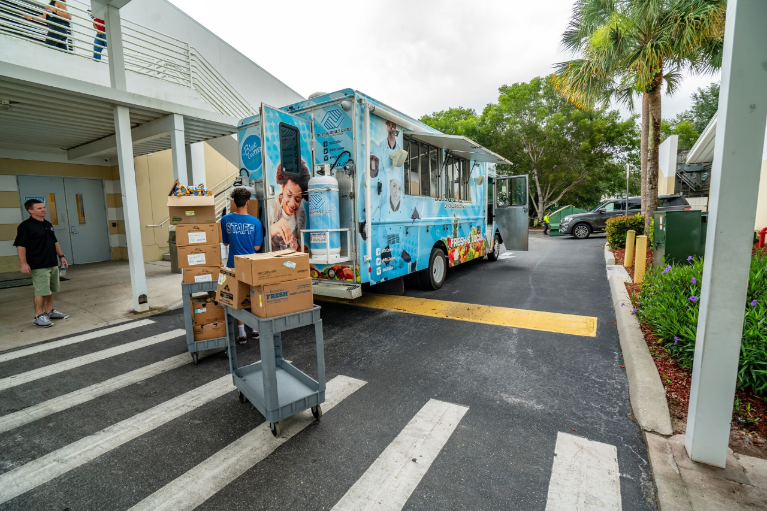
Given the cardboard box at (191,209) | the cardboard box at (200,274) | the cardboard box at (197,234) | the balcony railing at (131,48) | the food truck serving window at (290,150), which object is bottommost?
the cardboard box at (200,274)

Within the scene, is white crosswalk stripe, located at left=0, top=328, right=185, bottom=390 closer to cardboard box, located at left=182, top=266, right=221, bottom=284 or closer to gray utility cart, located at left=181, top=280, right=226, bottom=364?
gray utility cart, located at left=181, top=280, right=226, bottom=364

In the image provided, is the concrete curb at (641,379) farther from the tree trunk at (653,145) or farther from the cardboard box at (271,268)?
the tree trunk at (653,145)

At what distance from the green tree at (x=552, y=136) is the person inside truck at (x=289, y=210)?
68.6 feet

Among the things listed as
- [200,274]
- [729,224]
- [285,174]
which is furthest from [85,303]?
[729,224]

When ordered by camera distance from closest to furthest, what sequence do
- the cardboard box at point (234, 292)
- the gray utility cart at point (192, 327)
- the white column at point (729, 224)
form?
the white column at point (729, 224) < the cardboard box at point (234, 292) < the gray utility cart at point (192, 327)

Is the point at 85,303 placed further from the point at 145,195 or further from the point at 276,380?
the point at 276,380

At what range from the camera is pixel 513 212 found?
1000 centimetres

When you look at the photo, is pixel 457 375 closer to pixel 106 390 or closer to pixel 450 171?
pixel 106 390

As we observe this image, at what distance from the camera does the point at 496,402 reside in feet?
10.3

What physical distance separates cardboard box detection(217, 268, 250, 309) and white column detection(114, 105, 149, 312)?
12.9 ft

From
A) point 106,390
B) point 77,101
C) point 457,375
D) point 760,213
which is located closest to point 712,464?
point 457,375

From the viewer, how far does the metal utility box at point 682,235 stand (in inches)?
234

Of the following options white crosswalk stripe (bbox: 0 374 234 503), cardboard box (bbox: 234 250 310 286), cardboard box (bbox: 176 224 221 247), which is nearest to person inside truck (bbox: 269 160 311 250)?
cardboard box (bbox: 176 224 221 247)

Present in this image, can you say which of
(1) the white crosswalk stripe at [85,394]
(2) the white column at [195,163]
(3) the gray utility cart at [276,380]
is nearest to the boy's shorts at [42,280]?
(1) the white crosswalk stripe at [85,394]
